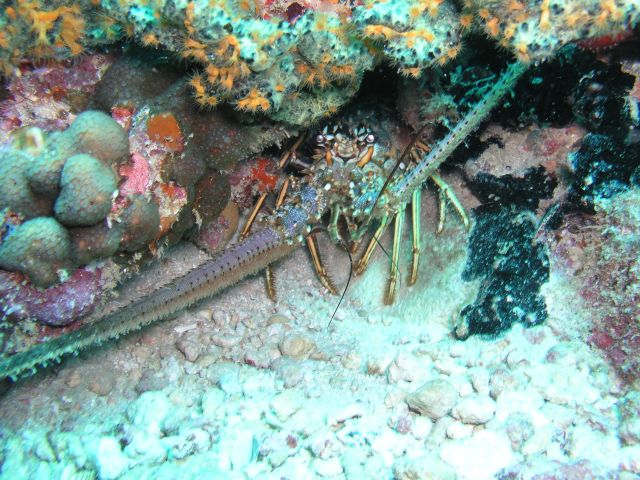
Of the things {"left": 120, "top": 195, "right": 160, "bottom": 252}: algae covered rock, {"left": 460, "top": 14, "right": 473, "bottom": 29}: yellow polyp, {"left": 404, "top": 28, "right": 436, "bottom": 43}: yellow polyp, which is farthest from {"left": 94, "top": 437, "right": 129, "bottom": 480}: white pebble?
{"left": 460, "top": 14, "right": 473, "bottom": 29}: yellow polyp

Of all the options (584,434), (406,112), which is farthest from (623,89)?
(584,434)

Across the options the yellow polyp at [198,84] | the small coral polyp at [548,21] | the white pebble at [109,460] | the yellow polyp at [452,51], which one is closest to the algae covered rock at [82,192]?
the yellow polyp at [198,84]

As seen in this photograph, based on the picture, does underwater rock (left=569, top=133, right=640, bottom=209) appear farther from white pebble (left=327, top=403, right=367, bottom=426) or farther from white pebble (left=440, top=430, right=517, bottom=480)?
white pebble (left=327, top=403, right=367, bottom=426)

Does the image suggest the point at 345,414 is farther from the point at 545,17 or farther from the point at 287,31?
the point at 545,17

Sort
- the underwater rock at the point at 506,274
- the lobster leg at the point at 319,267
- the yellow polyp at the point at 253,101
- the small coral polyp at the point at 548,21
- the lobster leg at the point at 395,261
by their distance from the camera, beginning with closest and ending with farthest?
the small coral polyp at the point at 548,21
the yellow polyp at the point at 253,101
the underwater rock at the point at 506,274
the lobster leg at the point at 395,261
the lobster leg at the point at 319,267

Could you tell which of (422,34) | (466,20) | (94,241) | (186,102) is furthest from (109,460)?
(466,20)

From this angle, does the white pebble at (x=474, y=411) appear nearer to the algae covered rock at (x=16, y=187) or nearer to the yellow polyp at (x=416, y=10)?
the yellow polyp at (x=416, y=10)
